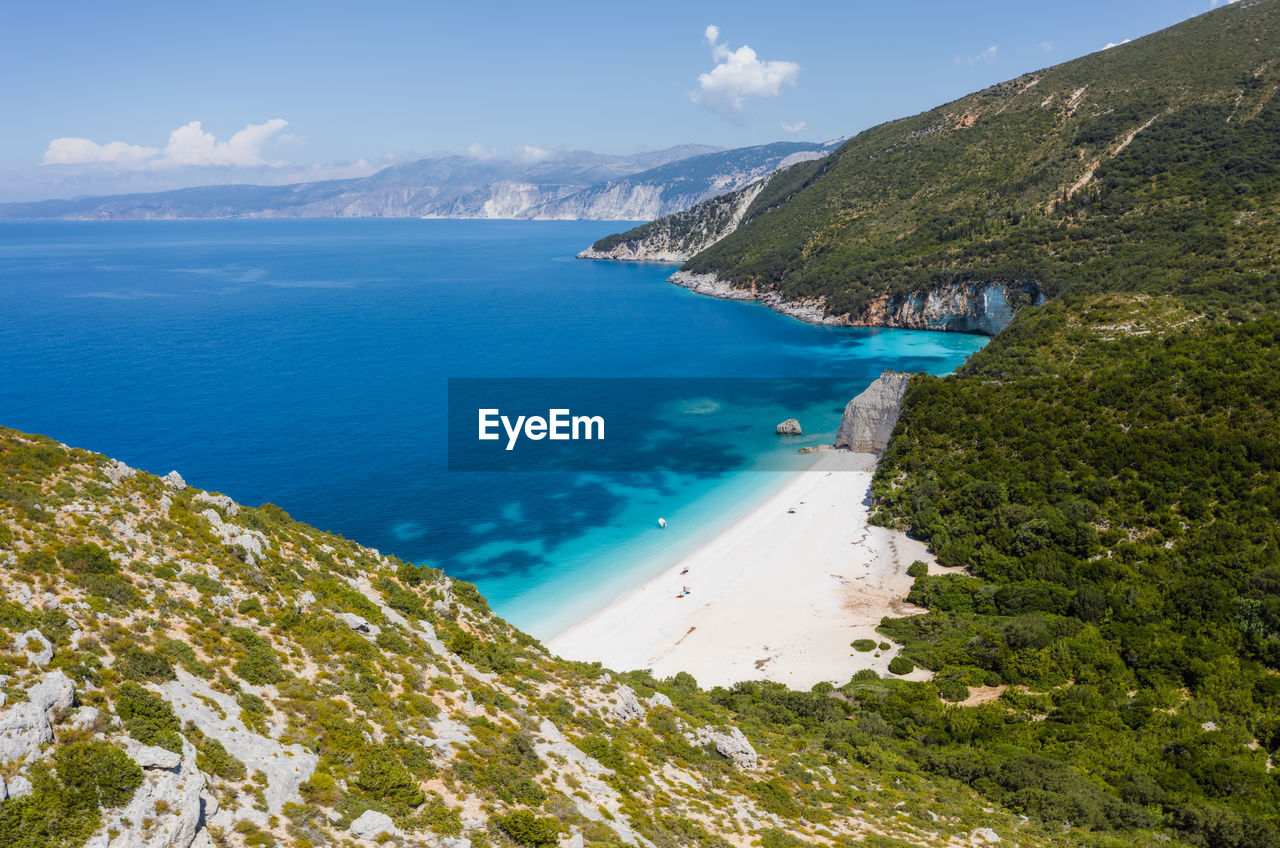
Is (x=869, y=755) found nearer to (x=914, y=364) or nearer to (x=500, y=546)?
(x=500, y=546)

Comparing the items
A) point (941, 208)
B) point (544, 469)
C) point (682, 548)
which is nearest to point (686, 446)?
point (544, 469)

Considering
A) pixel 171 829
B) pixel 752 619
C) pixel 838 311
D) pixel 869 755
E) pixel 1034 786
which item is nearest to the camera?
pixel 171 829

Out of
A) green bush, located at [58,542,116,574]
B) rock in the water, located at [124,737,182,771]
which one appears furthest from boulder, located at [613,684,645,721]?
green bush, located at [58,542,116,574]

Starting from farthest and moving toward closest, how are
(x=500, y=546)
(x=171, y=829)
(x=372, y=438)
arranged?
(x=372, y=438) → (x=500, y=546) → (x=171, y=829)

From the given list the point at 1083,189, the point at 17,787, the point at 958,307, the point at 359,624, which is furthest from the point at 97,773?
the point at 1083,189

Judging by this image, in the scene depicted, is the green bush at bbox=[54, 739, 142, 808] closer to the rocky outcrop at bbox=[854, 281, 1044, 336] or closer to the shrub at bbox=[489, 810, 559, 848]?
the shrub at bbox=[489, 810, 559, 848]

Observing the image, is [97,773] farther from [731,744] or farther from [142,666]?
[731,744]
